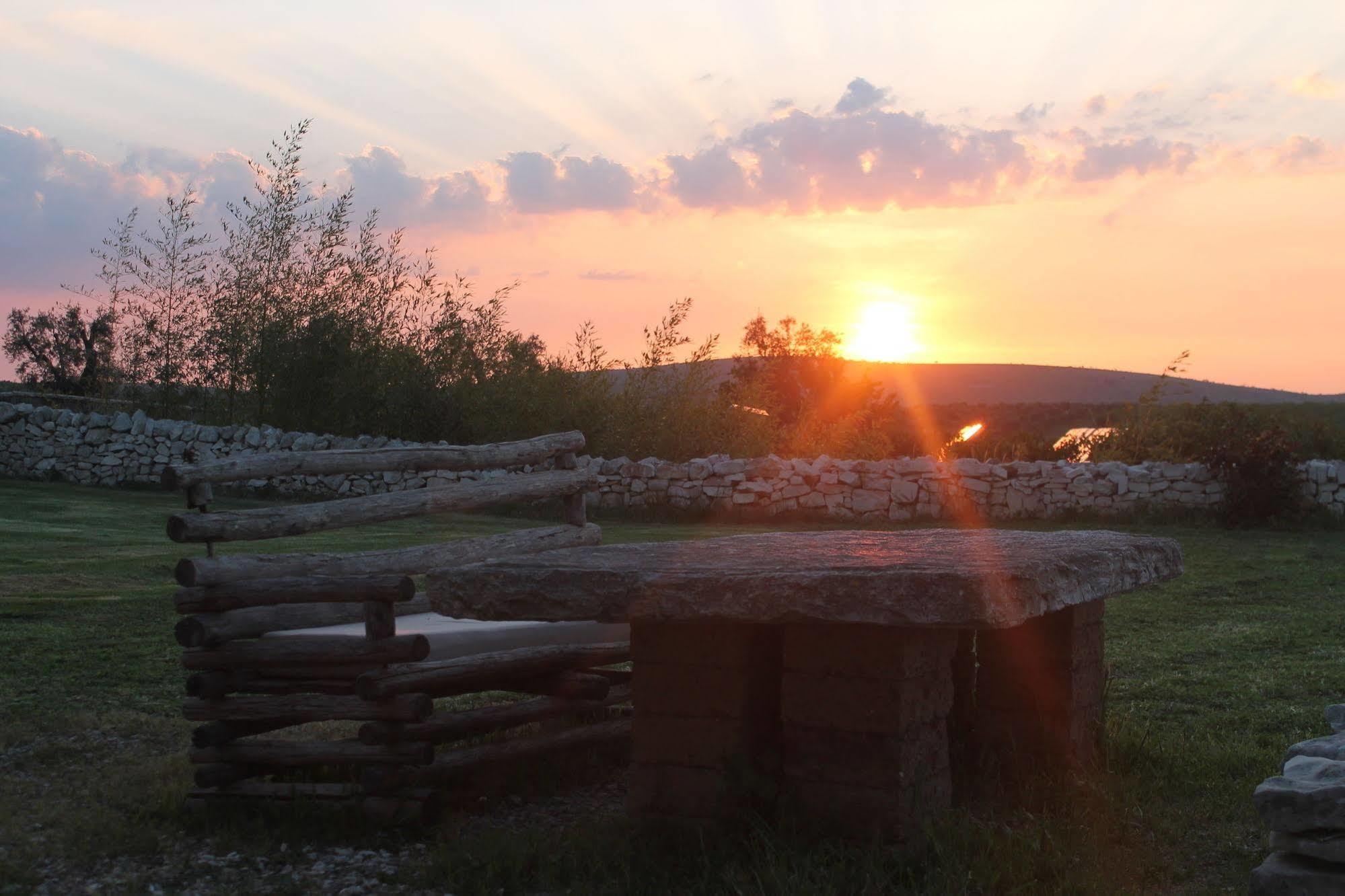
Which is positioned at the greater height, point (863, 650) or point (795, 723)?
point (863, 650)

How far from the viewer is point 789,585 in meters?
3.15

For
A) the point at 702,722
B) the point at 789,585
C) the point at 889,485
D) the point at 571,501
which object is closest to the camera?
the point at 789,585

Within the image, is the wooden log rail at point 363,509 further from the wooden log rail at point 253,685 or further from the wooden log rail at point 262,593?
the wooden log rail at point 253,685

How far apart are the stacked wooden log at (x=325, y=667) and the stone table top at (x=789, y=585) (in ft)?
1.45

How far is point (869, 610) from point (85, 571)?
28.4 ft

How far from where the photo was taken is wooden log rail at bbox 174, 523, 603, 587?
388 cm

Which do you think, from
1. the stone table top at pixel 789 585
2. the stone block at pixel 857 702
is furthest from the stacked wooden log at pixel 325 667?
the stone block at pixel 857 702

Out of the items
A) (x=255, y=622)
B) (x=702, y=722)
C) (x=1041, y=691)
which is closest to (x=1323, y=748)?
(x=1041, y=691)

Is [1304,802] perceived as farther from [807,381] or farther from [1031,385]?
[1031,385]

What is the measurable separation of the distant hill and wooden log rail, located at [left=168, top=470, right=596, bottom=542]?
47364 mm

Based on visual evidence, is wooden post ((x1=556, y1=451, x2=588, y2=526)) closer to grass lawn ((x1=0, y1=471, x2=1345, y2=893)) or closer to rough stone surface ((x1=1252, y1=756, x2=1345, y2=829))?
grass lawn ((x1=0, y1=471, x2=1345, y2=893))

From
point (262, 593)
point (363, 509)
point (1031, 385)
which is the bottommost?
point (262, 593)

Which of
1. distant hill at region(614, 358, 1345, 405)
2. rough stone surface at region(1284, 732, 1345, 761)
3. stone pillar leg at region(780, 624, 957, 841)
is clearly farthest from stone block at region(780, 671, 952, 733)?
distant hill at region(614, 358, 1345, 405)

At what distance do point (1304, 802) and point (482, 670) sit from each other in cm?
260
